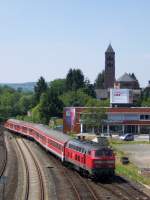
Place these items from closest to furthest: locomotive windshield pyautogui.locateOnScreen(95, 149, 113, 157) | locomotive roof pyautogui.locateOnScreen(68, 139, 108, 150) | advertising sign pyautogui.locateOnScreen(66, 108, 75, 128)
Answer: locomotive windshield pyautogui.locateOnScreen(95, 149, 113, 157) → locomotive roof pyautogui.locateOnScreen(68, 139, 108, 150) → advertising sign pyautogui.locateOnScreen(66, 108, 75, 128)

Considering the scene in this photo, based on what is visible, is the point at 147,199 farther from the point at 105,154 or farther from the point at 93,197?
the point at 105,154

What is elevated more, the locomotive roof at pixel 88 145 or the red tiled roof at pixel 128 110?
the red tiled roof at pixel 128 110

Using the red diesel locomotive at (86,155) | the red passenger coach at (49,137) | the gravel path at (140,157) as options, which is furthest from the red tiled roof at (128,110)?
the red diesel locomotive at (86,155)

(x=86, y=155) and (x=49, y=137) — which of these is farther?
(x=49, y=137)

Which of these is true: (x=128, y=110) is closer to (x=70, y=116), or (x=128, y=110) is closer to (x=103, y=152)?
(x=70, y=116)

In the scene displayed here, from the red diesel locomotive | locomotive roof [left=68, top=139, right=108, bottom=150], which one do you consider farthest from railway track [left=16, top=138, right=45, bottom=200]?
locomotive roof [left=68, top=139, right=108, bottom=150]

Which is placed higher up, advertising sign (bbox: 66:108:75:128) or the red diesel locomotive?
advertising sign (bbox: 66:108:75:128)

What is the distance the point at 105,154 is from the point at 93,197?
24.0 feet

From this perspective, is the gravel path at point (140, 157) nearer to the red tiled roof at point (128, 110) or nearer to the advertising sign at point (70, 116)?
the red tiled roof at point (128, 110)

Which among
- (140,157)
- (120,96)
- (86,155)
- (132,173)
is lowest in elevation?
(132,173)

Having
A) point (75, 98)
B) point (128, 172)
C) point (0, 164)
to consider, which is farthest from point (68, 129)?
point (128, 172)

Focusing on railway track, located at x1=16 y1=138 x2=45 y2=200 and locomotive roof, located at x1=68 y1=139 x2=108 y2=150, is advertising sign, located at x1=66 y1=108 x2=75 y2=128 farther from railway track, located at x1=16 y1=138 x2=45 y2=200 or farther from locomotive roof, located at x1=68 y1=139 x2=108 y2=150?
locomotive roof, located at x1=68 y1=139 x2=108 y2=150

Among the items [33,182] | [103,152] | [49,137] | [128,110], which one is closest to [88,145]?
[103,152]

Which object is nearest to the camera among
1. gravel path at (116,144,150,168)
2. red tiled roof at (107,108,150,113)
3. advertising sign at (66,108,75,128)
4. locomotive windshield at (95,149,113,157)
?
locomotive windshield at (95,149,113,157)
